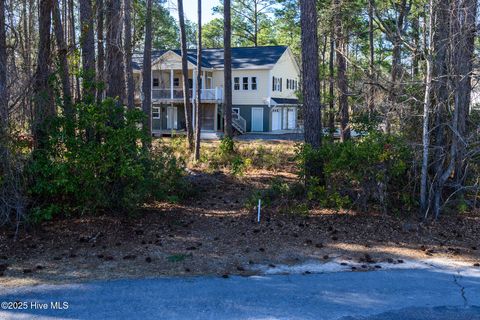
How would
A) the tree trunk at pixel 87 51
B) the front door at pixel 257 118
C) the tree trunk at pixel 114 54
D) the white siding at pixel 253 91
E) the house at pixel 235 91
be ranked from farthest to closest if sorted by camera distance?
the front door at pixel 257 118 < the white siding at pixel 253 91 < the house at pixel 235 91 < the tree trunk at pixel 114 54 < the tree trunk at pixel 87 51

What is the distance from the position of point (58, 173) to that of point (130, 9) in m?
5.27

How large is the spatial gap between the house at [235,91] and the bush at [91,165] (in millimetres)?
26853

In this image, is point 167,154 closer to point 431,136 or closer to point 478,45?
point 431,136

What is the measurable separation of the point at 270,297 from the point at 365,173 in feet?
12.9

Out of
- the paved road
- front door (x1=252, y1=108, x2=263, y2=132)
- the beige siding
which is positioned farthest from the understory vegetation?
the beige siding

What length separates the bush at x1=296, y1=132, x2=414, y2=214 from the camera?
319 inches

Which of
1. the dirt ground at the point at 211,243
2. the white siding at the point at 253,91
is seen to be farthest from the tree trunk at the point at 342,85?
the white siding at the point at 253,91

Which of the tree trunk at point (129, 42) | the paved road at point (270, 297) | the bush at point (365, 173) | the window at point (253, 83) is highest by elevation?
the window at point (253, 83)

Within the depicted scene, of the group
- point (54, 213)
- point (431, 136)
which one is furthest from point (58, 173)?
point (431, 136)

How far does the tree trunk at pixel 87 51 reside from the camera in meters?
8.01

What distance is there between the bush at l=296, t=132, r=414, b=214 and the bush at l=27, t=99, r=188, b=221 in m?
3.22

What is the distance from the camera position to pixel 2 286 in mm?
5219

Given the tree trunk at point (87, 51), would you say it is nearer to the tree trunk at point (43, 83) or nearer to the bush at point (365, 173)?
the tree trunk at point (43, 83)

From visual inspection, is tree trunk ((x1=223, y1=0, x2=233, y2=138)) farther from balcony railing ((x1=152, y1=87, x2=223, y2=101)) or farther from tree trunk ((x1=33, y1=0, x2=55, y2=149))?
balcony railing ((x1=152, y1=87, x2=223, y2=101))
